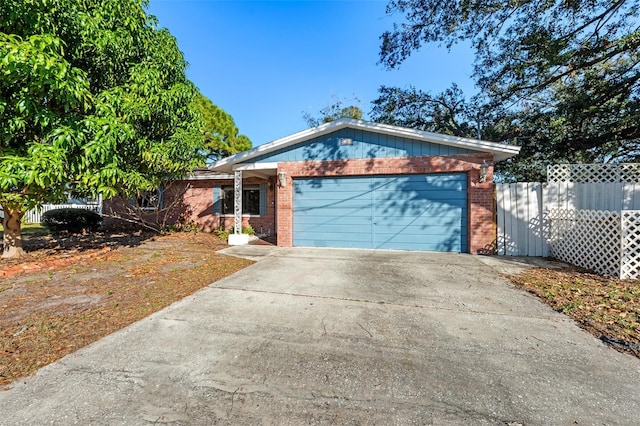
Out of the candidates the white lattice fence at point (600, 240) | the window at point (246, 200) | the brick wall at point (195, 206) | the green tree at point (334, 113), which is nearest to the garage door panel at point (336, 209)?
the window at point (246, 200)

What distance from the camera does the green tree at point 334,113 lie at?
24156 mm

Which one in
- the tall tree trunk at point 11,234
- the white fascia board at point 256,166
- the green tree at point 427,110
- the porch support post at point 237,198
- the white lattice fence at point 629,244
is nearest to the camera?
the white lattice fence at point 629,244

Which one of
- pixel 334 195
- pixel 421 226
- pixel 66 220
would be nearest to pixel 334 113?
pixel 334 195

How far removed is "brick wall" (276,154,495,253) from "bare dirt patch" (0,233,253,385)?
9.16 feet

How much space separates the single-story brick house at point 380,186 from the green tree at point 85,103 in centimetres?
286

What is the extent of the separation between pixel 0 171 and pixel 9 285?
6.37 feet

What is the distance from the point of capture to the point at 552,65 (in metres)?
10.5

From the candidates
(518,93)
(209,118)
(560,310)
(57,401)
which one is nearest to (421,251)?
(560,310)

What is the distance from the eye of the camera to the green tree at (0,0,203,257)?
15.5 ft

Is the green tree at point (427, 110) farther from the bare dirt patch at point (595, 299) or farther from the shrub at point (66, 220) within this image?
the shrub at point (66, 220)

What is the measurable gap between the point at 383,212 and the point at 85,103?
7.51 metres

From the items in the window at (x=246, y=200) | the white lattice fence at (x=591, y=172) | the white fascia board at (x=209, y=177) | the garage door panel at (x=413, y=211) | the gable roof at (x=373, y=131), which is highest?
the gable roof at (x=373, y=131)

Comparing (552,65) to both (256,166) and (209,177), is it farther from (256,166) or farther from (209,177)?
(209,177)

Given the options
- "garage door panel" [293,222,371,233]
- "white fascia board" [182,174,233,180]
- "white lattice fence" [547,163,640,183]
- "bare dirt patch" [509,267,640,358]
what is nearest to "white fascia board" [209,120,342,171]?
"white fascia board" [182,174,233,180]
